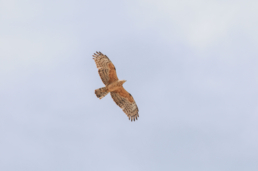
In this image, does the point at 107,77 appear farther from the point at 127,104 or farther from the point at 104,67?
the point at 127,104

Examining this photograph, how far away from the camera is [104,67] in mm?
32625

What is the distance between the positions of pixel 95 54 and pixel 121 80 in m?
2.72

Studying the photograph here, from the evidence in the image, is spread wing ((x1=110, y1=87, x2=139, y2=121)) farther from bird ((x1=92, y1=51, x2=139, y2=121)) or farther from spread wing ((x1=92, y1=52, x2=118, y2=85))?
spread wing ((x1=92, y1=52, x2=118, y2=85))

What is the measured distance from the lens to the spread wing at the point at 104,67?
107 ft

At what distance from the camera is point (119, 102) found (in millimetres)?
34125

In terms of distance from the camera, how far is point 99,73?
1289 inches

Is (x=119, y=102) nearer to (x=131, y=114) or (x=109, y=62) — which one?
(x=131, y=114)

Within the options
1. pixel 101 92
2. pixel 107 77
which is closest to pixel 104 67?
pixel 107 77

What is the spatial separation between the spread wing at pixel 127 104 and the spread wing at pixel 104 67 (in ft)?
5.52

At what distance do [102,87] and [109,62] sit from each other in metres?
1.91

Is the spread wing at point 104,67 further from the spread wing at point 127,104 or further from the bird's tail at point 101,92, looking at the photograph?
the spread wing at point 127,104

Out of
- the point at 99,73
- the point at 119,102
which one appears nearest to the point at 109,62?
the point at 99,73

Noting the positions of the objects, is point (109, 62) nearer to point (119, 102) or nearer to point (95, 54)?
point (95, 54)

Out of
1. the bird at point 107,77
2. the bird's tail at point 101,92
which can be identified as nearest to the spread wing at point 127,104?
the bird at point 107,77
